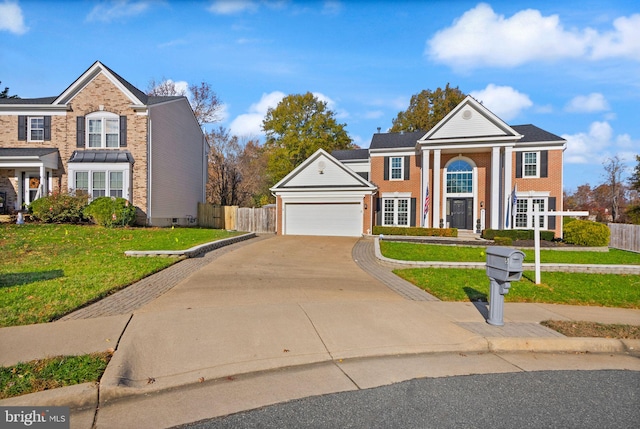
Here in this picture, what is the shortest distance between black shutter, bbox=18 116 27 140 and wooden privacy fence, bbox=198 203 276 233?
10991 millimetres

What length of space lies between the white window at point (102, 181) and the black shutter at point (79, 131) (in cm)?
140

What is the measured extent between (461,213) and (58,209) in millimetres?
23293

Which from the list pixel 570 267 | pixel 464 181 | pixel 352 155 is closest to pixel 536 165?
pixel 464 181

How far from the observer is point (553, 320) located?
640cm

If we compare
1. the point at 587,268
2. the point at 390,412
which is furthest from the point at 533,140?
the point at 390,412

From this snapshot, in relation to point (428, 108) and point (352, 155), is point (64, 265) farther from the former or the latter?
point (428, 108)

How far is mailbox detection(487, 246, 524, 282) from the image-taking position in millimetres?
5699

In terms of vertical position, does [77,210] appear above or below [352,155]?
below

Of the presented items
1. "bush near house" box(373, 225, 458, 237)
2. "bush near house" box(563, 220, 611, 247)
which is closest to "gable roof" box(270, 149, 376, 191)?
"bush near house" box(373, 225, 458, 237)

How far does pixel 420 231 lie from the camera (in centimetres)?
2211

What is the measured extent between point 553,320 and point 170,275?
8.02 metres

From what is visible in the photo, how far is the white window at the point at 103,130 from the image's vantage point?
2102 centimetres

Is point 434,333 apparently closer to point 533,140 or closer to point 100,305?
point 100,305

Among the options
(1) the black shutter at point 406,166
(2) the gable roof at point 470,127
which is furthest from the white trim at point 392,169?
(2) the gable roof at point 470,127
